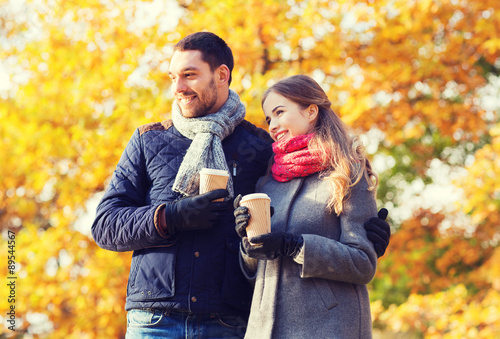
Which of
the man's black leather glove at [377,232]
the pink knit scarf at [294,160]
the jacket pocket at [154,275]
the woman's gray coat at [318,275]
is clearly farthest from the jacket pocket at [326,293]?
the jacket pocket at [154,275]

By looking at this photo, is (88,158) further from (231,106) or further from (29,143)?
(231,106)

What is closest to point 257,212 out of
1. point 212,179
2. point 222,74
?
point 212,179

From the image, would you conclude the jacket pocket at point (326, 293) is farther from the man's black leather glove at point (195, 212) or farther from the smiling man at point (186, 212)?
the man's black leather glove at point (195, 212)

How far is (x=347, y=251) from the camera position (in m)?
2.19

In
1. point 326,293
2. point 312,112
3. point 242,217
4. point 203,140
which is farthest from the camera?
point 312,112

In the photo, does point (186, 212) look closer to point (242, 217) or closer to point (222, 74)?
point (242, 217)

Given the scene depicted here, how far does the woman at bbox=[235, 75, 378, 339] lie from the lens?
218 cm

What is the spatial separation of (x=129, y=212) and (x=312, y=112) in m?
1.00

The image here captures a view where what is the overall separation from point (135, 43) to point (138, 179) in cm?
366

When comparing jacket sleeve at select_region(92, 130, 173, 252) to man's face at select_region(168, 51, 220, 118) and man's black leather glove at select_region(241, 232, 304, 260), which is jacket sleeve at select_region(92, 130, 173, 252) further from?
man's black leather glove at select_region(241, 232, 304, 260)

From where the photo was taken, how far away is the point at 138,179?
2568mm

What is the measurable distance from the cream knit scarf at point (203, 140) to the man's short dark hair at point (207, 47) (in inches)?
8.6

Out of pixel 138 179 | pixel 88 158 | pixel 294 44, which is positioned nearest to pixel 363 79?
pixel 294 44

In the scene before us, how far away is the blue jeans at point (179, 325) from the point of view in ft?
7.74
